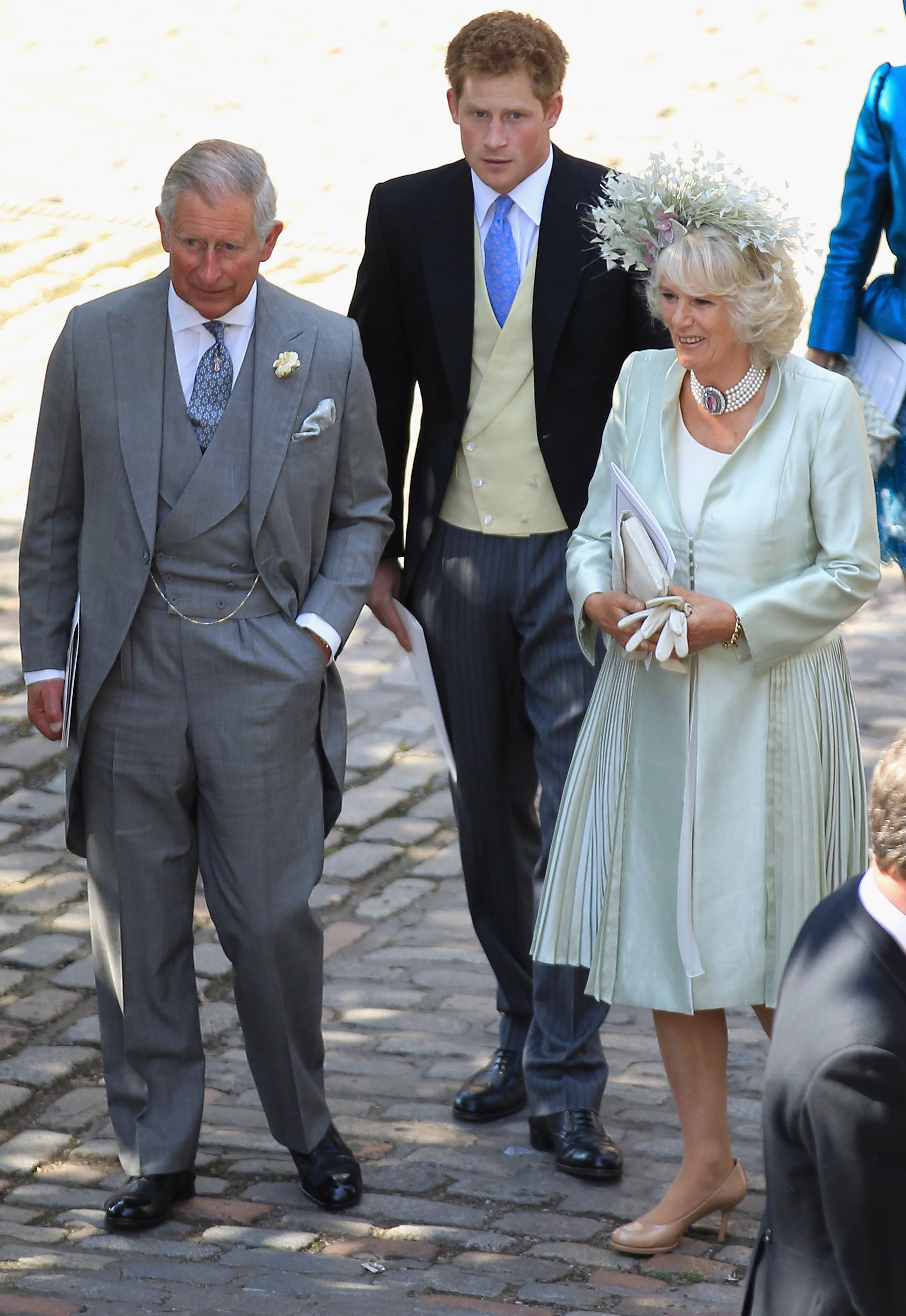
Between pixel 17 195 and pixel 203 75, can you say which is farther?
pixel 203 75

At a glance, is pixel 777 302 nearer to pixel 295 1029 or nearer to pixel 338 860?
pixel 295 1029

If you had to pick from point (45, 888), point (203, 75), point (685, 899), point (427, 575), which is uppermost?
point (203, 75)

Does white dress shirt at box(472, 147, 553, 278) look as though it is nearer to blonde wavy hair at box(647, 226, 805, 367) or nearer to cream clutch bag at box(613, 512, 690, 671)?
blonde wavy hair at box(647, 226, 805, 367)

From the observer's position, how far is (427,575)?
14.2ft

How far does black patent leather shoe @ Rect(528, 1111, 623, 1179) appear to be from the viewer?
402 cm

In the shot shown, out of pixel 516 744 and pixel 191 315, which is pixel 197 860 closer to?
pixel 516 744

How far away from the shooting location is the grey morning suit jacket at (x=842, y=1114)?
2102 millimetres

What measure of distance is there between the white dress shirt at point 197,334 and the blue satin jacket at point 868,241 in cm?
162

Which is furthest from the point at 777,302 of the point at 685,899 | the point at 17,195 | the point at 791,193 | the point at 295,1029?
the point at 17,195

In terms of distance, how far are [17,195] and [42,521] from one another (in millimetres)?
8701

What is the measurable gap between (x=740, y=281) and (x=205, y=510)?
1.16 meters

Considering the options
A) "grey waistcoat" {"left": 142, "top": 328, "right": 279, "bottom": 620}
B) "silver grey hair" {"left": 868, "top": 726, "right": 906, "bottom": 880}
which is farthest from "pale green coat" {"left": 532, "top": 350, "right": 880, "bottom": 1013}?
"silver grey hair" {"left": 868, "top": 726, "right": 906, "bottom": 880}

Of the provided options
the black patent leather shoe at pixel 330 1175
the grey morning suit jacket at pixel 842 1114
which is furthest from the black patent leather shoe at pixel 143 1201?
the grey morning suit jacket at pixel 842 1114

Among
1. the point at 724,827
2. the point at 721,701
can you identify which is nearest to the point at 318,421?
the point at 721,701
